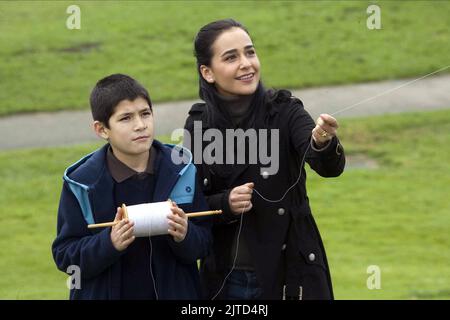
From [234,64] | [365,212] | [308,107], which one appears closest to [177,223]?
[234,64]

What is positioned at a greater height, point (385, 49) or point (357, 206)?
point (385, 49)

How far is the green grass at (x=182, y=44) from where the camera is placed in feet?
49.6

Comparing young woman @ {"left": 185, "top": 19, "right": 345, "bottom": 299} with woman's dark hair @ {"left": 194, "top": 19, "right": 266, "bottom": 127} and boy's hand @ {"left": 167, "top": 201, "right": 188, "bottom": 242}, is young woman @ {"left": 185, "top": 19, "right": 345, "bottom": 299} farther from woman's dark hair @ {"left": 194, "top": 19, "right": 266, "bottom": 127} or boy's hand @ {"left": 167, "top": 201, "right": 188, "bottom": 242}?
boy's hand @ {"left": 167, "top": 201, "right": 188, "bottom": 242}

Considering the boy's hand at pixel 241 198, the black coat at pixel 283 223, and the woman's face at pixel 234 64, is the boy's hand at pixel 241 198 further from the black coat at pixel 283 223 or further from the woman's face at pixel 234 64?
the woman's face at pixel 234 64

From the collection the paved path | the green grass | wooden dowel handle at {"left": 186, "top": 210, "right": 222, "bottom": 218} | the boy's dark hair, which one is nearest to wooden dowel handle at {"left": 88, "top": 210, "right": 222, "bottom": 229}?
wooden dowel handle at {"left": 186, "top": 210, "right": 222, "bottom": 218}

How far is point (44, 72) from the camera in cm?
1570

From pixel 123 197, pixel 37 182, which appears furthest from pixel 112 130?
pixel 37 182

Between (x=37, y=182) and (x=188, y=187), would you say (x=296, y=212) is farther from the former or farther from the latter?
(x=37, y=182)

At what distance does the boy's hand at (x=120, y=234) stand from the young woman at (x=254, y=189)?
46cm

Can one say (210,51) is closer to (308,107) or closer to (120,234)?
(120,234)

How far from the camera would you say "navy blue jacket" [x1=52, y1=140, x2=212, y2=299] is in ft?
17.6

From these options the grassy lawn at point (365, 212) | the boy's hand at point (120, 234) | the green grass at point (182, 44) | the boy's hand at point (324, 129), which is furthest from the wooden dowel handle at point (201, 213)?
the green grass at point (182, 44)

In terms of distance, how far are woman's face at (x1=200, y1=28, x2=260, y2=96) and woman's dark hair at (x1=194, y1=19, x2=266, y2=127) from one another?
0.02 meters

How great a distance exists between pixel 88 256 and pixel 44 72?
34.8 ft
